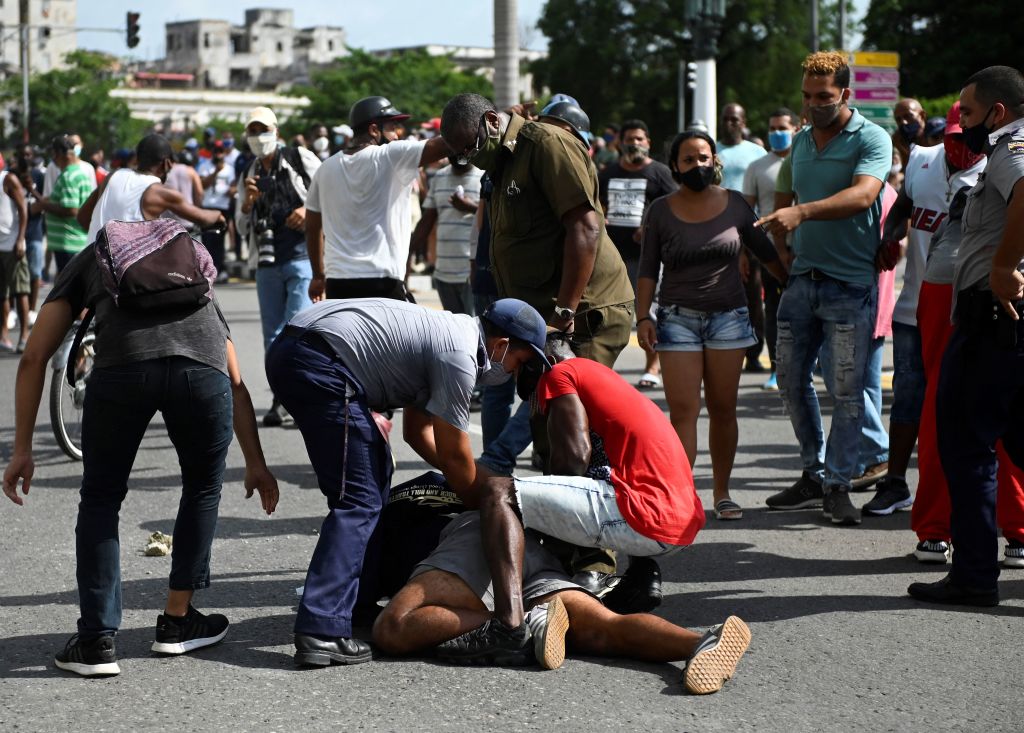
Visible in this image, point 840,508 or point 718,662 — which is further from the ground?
point 718,662

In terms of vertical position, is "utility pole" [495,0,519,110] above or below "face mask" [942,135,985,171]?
above

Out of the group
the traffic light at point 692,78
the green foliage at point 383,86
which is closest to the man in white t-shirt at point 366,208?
the traffic light at point 692,78

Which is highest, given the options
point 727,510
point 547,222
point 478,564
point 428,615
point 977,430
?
point 547,222

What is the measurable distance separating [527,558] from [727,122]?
7.77 m

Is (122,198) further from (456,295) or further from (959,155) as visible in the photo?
(959,155)

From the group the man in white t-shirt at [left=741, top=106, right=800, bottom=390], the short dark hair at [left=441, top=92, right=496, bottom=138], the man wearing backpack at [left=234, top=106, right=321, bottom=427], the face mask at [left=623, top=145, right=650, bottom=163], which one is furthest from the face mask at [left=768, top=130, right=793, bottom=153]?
the short dark hair at [left=441, top=92, right=496, bottom=138]

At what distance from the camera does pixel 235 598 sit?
19.1ft

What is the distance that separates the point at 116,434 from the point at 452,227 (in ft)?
20.6

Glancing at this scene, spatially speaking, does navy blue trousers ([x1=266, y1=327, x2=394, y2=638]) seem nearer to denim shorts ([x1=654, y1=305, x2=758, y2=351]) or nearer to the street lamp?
denim shorts ([x1=654, y1=305, x2=758, y2=351])

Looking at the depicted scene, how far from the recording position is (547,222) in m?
6.62

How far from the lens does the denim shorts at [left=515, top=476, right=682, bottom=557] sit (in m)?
5.11

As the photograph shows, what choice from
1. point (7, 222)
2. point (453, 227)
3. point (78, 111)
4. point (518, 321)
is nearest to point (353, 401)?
point (518, 321)

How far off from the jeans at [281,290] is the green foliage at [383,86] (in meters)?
43.2

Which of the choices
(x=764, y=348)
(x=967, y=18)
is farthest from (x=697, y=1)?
(x=967, y=18)
